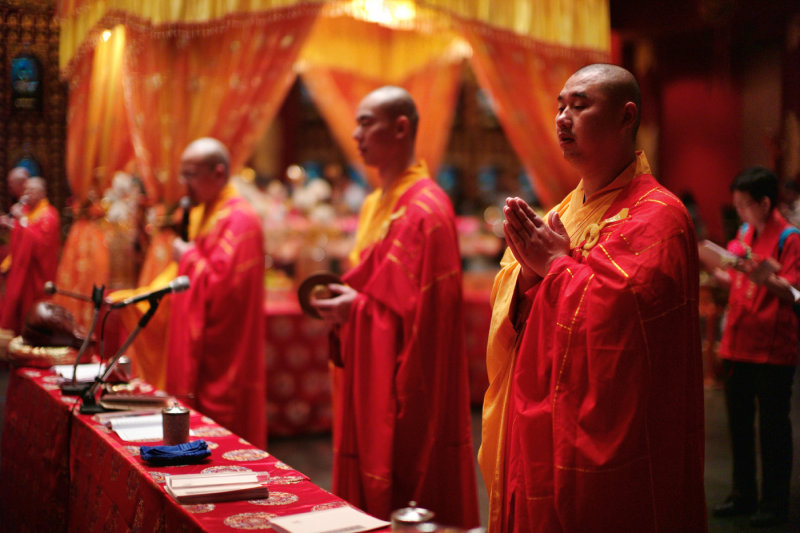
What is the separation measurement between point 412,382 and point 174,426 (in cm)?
101

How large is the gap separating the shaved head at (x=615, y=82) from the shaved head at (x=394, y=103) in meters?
1.30

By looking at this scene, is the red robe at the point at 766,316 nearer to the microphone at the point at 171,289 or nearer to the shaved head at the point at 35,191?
the microphone at the point at 171,289

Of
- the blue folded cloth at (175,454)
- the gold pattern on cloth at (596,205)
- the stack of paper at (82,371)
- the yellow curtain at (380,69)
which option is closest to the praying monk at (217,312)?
the stack of paper at (82,371)

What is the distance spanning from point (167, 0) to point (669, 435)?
12.0 ft

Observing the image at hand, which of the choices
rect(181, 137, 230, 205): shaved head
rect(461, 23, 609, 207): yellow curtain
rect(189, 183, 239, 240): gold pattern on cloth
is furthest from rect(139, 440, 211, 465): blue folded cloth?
rect(461, 23, 609, 207): yellow curtain

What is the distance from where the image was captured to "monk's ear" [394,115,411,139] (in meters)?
3.21

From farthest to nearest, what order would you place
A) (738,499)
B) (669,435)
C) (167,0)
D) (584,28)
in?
(584,28)
(167,0)
(738,499)
(669,435)

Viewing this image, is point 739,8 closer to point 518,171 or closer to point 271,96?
point 271,96

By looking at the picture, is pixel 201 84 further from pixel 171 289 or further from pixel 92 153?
pixel 171 289

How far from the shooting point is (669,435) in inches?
72.1

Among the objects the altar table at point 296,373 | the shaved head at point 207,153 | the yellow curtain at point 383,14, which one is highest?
the yellow curtain at point 383,14

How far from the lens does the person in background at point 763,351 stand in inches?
137

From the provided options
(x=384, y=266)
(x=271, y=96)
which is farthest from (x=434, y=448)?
(x=271, y=96)

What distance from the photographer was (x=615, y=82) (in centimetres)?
194
